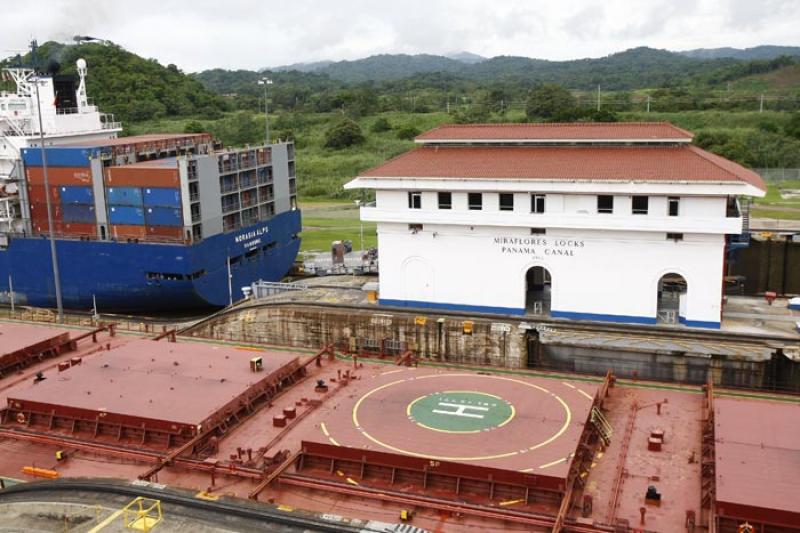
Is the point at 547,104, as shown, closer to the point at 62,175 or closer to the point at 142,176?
the point at 142,176

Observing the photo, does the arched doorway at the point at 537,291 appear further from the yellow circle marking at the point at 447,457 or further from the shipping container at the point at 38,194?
the shipping container at the point at 38,194

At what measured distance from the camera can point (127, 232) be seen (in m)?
42.4

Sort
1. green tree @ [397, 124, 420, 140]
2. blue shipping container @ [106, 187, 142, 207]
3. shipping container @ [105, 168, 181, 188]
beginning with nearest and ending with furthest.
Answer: shipping container @ [105, 168, 181, 188], blue shipping container @ [106, 187, 142, 207], green tree @ [397, 124, 420, 140]

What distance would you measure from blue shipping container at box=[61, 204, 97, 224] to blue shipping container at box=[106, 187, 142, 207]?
1609 millimetres

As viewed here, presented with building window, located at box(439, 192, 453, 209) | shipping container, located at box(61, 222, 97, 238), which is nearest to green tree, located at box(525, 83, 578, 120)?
shipping container, located at box(61, 222, 97, 238)

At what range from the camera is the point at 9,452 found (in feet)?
71.7

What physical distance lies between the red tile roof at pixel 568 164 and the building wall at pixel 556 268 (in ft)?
7.81

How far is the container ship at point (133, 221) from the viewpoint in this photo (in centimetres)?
4103

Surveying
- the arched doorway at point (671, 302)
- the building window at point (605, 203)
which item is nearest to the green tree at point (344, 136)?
the arched doorway at point (671, 302)

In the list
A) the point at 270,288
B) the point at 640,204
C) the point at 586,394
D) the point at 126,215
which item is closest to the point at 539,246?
the point at 640,204

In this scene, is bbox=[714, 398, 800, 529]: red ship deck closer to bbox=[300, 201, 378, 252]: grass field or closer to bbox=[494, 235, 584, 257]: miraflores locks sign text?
bbox=[494, 235, 584, 257]: miraflores locks sign text

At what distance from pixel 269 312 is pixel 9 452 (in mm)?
15963

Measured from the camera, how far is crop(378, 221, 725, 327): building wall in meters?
31.1

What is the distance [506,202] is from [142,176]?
2061cm
